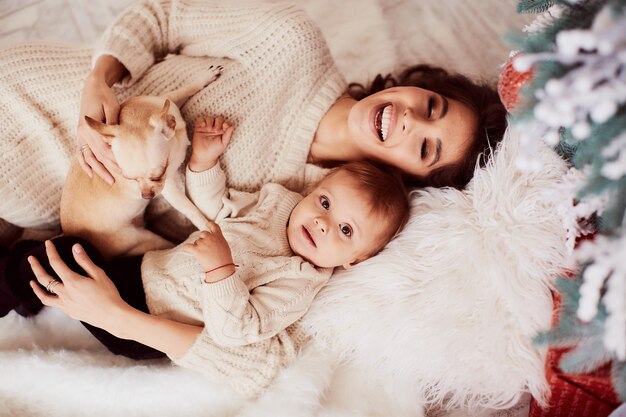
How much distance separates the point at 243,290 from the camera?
123cm

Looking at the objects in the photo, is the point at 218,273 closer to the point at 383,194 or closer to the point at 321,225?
the point at 321,225

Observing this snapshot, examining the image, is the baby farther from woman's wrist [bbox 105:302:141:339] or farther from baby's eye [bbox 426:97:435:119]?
baby's eye [bbox 426:97:435:119]

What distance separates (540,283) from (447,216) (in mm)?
286

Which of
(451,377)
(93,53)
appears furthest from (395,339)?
(93,53)

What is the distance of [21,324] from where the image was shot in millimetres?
1405

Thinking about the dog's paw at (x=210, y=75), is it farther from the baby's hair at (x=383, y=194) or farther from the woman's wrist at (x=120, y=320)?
the woman's wrist at (x=120, y=320)

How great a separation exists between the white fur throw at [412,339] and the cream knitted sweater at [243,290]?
59 millimetres

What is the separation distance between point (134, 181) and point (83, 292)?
0.32m

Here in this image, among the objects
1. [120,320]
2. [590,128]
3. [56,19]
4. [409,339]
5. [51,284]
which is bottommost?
[409,339]

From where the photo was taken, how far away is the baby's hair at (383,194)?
132 centimetres

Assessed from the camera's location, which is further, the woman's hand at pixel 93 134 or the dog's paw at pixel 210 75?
the dog's paw at pixel 210 75

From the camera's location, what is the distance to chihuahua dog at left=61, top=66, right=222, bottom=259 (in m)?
1.16

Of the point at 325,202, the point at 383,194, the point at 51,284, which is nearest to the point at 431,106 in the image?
the point at 383,194

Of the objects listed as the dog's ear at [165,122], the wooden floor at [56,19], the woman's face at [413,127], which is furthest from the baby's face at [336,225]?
the wooden floor at [56,19]
